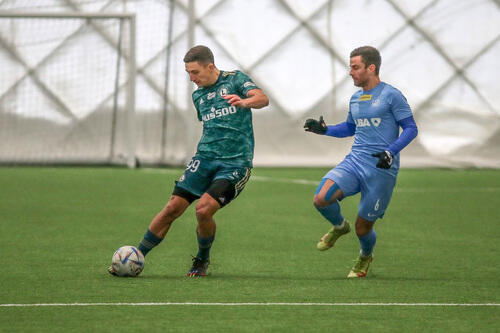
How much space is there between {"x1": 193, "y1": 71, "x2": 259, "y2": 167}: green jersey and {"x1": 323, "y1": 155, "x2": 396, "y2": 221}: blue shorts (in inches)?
28.5

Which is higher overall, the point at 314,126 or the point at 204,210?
the point at 314,126

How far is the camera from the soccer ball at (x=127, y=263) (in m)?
7.15

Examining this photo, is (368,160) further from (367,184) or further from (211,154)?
(211,154)

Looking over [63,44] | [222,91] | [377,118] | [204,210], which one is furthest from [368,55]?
[63,44]

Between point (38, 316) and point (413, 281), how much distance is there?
2853mm

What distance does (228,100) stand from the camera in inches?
288

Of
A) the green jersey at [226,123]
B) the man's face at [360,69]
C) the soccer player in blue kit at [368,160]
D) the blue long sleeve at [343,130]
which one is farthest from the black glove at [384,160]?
the green jersey at [226,123]

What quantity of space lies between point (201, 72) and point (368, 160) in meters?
1.46

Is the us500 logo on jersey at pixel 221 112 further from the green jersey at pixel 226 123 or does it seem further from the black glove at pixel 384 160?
the black glove at pixel 384 160

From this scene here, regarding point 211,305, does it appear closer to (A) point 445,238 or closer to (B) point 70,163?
(A) point 445,238

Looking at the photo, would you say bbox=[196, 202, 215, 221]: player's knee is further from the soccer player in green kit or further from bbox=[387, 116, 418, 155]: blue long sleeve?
bbox=[387, 116, 418, 155]: blue long sleeve

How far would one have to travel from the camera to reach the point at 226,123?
750cm

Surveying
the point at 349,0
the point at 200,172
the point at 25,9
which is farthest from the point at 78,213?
the point at 349,0

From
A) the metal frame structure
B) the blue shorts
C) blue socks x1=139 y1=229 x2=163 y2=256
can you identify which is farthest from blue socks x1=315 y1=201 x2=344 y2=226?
the metal frame structure
